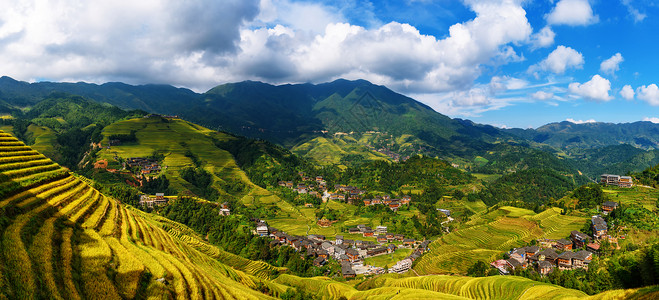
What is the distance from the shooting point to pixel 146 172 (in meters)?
104

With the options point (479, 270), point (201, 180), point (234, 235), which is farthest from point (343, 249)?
point (201, 180)

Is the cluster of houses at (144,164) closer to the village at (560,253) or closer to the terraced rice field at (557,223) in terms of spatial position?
the village at (560,253)

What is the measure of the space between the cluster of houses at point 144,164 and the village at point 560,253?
11139 cm

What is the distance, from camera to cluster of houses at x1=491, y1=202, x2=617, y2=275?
160 ft

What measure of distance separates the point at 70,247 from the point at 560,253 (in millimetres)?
69725

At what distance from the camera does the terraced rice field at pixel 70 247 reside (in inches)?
583

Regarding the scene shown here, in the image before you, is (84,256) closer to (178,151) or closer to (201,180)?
(201,180)

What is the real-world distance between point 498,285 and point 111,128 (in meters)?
163

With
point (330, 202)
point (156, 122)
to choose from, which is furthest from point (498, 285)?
point (156, 122)

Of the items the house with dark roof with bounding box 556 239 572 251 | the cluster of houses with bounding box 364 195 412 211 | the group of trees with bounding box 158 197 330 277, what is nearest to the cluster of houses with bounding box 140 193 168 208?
the group of trees with bounding box 158 197 330 277

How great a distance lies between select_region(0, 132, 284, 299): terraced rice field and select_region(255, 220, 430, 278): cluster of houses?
39232 millimetres

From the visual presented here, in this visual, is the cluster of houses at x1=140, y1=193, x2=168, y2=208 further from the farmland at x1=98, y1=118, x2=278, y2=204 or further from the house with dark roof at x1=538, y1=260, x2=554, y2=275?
the house with dark roof at x1=538, y1=260, x2=554, y2=275

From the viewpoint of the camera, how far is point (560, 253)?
5266 centimetres

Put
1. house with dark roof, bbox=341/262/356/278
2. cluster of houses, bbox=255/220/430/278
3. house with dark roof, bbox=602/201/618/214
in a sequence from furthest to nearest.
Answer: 1. house with dark roof, bbox=602/201/618/214
2. cluster of houses, bbox=255/220/430/278
3. house with dark roof, bbox=341/262/356/278
